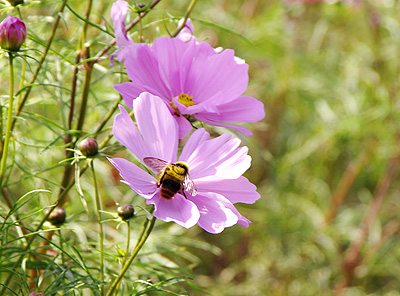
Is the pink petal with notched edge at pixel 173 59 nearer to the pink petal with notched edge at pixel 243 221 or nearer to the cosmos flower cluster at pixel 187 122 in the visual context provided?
the cosmos flower cluster at pixel 187 122

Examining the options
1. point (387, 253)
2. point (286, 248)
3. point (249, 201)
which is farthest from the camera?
point (286, 248)

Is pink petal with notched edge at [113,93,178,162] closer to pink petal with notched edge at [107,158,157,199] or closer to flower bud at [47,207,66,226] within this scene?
pink petal with notched edge at [107,158,157,199]

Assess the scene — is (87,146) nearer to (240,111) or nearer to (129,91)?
(129,91)

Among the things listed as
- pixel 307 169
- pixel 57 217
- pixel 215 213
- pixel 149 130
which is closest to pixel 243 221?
pixel 215 213

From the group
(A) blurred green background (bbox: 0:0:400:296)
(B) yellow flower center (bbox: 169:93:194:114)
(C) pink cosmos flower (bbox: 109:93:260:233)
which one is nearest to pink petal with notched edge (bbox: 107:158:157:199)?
(C) pink cosmos flower (bbox: 109:93:260:233)

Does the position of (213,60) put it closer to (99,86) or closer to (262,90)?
(99,86)

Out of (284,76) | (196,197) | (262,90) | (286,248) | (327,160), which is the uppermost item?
(196,197)

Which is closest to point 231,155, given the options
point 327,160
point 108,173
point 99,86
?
point 99,86
